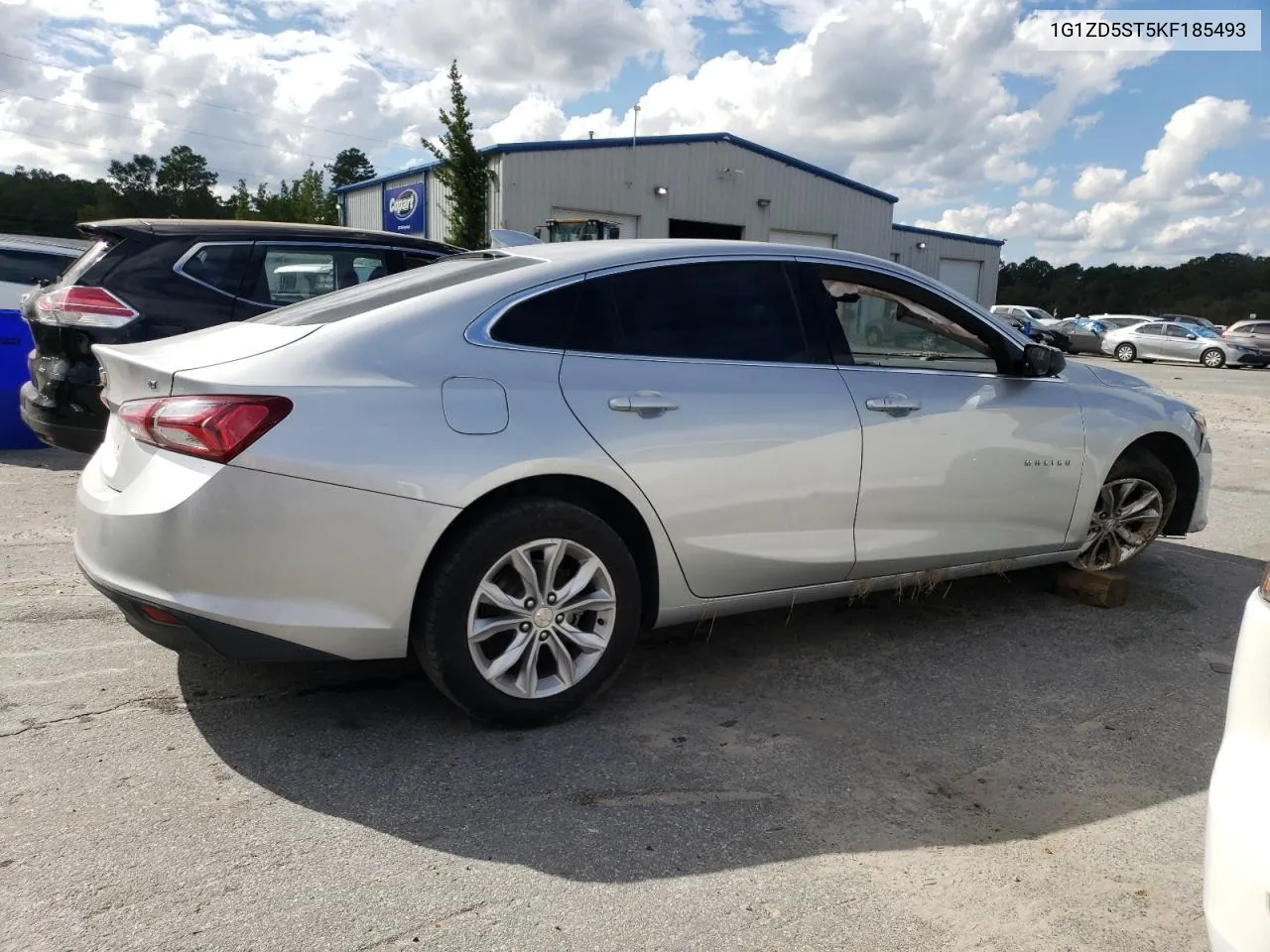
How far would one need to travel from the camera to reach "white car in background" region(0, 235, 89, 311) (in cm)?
924

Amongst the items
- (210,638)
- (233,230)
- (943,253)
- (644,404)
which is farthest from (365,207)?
(210,638)

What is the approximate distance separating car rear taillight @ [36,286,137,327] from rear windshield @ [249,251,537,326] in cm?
285

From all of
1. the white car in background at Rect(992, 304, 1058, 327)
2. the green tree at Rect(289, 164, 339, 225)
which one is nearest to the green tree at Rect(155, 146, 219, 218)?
the green tree at Rect(289, 164, 339, 225)

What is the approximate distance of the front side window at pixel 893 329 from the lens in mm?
3971

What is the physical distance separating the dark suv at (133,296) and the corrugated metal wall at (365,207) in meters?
26.7

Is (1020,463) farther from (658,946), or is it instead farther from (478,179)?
(478,179)

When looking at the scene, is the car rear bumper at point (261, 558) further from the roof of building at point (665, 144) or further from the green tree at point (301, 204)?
the green tree at point (301, 204)

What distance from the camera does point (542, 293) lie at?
3.37 m

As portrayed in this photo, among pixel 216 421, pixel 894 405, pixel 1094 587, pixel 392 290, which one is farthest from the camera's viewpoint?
pixel 1094 587

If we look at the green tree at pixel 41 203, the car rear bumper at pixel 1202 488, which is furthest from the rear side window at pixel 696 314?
the green tree at pixel 41 203

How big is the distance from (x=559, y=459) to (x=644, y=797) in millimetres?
1072

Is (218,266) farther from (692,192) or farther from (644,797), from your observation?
(692,192)

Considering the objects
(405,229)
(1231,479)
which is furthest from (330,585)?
(405,229)

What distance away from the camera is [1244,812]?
178cm
